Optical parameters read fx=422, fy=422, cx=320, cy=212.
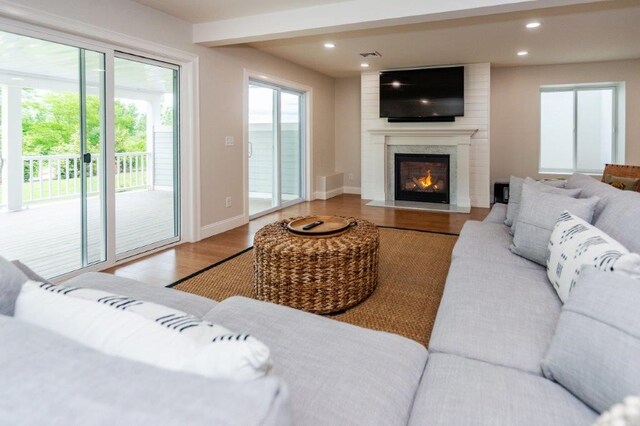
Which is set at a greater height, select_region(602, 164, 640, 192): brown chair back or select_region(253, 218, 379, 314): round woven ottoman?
select_region(602, 164, 640, 192): brown chair back

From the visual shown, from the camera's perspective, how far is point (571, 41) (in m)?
5.20

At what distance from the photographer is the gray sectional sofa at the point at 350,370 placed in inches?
21.9

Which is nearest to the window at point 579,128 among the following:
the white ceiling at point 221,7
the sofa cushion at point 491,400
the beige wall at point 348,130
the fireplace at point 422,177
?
the fireplace at point 422,177

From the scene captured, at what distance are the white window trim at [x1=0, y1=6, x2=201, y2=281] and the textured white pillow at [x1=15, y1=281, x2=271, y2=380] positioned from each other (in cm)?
287

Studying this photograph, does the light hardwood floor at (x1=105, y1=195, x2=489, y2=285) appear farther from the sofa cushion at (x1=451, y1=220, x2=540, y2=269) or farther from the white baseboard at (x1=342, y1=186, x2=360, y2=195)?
the sofa cushion at (x1=451, y1=220, x2=540, y2=269)

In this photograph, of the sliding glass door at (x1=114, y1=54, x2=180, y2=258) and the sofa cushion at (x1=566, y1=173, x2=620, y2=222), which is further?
the sliding glass door at (x1=114, y1=54, x2=180, y2=258)

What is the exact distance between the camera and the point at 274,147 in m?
6.57

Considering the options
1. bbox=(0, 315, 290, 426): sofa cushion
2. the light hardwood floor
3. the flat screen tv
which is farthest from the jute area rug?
the flat screen tv

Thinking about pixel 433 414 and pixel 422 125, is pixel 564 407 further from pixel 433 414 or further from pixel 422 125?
pixel 422 125

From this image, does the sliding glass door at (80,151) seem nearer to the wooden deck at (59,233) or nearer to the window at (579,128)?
the wooden deck at (59,233)

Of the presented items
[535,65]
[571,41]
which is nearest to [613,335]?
[571,41]

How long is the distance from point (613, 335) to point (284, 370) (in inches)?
32.2

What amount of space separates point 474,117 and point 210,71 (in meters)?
4.25

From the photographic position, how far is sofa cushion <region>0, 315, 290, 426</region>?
537mm
